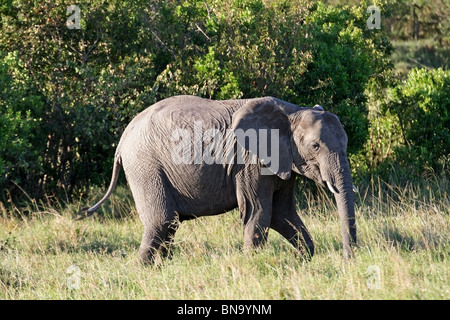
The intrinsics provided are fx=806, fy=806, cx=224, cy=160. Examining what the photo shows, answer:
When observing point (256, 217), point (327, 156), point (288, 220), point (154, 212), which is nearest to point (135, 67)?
point (154, 212)

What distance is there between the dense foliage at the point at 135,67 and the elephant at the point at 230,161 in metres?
2.83

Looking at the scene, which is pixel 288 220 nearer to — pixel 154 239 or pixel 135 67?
pixel 154 239

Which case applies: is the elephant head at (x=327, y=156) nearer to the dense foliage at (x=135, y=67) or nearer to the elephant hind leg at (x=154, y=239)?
the elephant hind leg at (x=154, y=239)

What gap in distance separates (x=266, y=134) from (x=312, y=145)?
0.46 m

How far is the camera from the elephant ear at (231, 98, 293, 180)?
763cm

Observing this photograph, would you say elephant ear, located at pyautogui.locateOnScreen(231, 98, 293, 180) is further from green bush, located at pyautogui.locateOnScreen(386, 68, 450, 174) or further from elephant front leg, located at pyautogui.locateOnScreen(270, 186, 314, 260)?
green bush, located at pyautogui.locateOnScreen(386, 68, 450, 174)

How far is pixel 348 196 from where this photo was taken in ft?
24.1

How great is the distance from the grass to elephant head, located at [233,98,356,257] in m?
0.47

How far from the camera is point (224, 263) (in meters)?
7.11

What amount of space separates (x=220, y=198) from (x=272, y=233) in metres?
1.48

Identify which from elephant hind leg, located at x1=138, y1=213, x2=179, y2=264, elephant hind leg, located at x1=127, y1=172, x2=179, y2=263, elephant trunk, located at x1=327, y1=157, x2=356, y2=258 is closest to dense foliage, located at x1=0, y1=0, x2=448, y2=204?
elephant hind leg, located at x1=127, y1=172, x2=179, y2=263

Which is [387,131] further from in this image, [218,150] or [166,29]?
[218,150]

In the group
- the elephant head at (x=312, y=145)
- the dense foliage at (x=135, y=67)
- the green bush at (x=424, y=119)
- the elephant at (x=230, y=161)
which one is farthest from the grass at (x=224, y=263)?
the green bush at (x=424, y=119)

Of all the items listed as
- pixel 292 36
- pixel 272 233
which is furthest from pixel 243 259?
pixel 292 36
